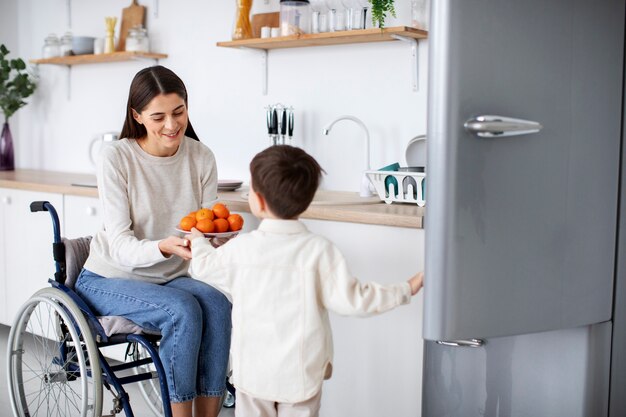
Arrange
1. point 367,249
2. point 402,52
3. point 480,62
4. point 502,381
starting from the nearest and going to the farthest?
point 480,62 < point 502,381 < point 367,249 < point 402,52

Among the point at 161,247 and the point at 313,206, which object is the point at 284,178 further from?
the point at 313,206

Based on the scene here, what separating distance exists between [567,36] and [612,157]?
31 centimetres

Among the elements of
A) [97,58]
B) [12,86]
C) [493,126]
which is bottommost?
[493,126]

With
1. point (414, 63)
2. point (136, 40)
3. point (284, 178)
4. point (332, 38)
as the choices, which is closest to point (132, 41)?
point (136, 40)

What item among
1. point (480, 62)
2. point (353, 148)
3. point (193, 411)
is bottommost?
point (193, 411)

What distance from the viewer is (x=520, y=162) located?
168 centimetres

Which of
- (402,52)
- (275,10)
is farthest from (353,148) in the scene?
(275,10)

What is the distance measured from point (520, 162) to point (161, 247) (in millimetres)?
939

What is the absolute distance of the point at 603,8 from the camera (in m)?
1.79

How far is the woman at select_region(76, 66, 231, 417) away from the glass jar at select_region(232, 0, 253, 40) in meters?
0.90

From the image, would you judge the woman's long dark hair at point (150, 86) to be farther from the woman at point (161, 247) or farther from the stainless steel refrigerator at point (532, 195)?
the stainless steel refrigerator at point (532, 195)

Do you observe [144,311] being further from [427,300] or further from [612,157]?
[612,157]

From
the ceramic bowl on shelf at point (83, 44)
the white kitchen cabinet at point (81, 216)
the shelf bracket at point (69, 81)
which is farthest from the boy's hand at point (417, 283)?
the shelf bracket at point (69, 81)

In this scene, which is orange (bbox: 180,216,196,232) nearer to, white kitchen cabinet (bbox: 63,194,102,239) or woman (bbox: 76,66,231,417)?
woman (bbox: 76,66,231,417)
